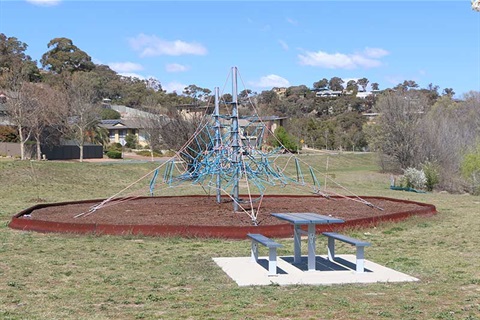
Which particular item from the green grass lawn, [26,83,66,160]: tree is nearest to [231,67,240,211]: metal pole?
the green grass lawn

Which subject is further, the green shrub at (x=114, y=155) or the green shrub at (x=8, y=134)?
the green shrub at (x=114, y=155)

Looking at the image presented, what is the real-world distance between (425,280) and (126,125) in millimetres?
72036

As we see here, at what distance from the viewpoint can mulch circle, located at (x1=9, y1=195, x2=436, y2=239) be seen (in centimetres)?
1358

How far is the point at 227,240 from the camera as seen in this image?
13.3m

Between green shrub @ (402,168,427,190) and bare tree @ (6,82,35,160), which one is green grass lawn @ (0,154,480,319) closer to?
green shrub @ (402,168,427,190)

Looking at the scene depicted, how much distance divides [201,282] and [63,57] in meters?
102

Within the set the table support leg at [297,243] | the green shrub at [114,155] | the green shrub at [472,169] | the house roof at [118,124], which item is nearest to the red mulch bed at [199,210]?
the table support leg at [297,243]

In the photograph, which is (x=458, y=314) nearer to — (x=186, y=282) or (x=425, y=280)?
(x=425, y=280)

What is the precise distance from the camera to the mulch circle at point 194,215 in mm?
13578

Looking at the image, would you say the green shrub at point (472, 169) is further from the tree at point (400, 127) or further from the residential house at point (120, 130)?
the residential house at point (120, 130)

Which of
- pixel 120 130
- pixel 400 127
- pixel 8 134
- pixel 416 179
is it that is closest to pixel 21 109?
pixel 8 134

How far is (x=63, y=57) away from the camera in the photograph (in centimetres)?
10494

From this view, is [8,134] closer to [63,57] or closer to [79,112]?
[79,112]

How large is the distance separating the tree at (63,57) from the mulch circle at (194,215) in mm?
88326
